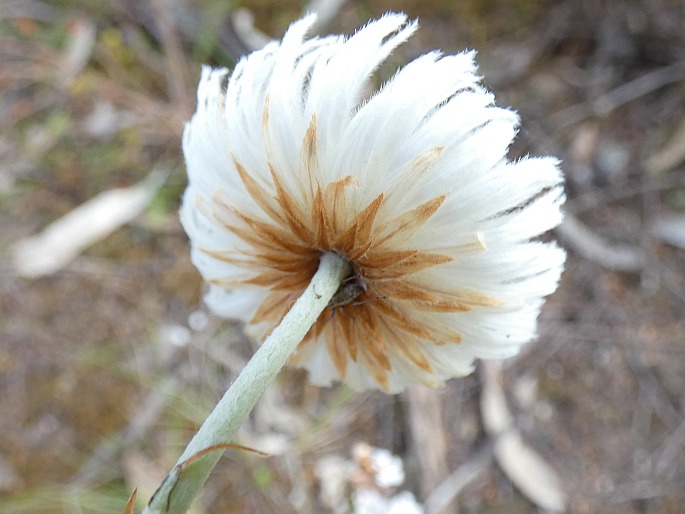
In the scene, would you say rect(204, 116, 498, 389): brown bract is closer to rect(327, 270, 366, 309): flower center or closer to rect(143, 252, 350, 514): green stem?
rect(327, 270, 366, 309): flower center

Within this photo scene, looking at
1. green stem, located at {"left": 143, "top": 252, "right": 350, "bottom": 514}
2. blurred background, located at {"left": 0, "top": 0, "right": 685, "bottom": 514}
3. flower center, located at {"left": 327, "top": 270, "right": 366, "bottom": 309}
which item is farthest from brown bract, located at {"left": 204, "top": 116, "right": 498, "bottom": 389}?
blurred background, located at {"left": 0, "top": 0, "right": 685, "bottom": 514}

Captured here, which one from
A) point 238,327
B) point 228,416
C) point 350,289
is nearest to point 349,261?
point 350,289

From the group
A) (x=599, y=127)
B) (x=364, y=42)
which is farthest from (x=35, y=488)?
(x=599, y=127)

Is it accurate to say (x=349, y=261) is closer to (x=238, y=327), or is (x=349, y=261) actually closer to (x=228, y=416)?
(x=228, y=416)

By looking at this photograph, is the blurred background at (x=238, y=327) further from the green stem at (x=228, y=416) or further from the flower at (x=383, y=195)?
the green stem at (x=228, y=416)

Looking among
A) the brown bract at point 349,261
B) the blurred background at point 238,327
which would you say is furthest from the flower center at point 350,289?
the blurred background at point 238,327

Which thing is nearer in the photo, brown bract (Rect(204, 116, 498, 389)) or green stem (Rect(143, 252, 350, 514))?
green stem (Rect(143, 252, 350, 514))

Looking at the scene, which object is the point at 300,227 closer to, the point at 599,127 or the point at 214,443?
the point at 214,443
